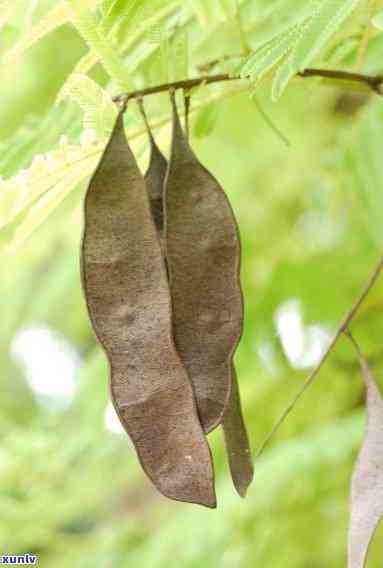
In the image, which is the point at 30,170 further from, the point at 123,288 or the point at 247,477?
the point at 247,477

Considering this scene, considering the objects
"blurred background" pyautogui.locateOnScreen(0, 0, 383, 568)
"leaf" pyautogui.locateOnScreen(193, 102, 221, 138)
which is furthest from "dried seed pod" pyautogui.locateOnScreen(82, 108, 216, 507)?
"blurred background" pyautogui.locateOnScreen(0, 0, 383, 568)

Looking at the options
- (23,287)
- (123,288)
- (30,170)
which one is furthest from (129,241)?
(23,287)

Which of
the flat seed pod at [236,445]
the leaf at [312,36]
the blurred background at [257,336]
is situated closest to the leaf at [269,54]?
the leaf at [312,36]

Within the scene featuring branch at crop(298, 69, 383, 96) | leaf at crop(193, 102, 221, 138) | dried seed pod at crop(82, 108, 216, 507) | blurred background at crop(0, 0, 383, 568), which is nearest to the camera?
dried seed pod at crop(82, 108, 216, 507)

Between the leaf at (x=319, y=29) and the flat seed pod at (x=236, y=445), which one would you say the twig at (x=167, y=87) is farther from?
the flat seed pod at (x=236, y=445)

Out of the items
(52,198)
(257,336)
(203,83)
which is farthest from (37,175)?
(257,336)

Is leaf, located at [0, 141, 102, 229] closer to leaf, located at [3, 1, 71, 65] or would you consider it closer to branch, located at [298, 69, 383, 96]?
leaf, located at [3, 1, 71, 65]

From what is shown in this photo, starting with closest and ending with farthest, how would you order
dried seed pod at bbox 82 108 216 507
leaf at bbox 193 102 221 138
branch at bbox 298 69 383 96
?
dried seed pod at bbox 82 108 216 507
branch at bbox 298 69 383 96
leaf at bbox 193 102 221 138
